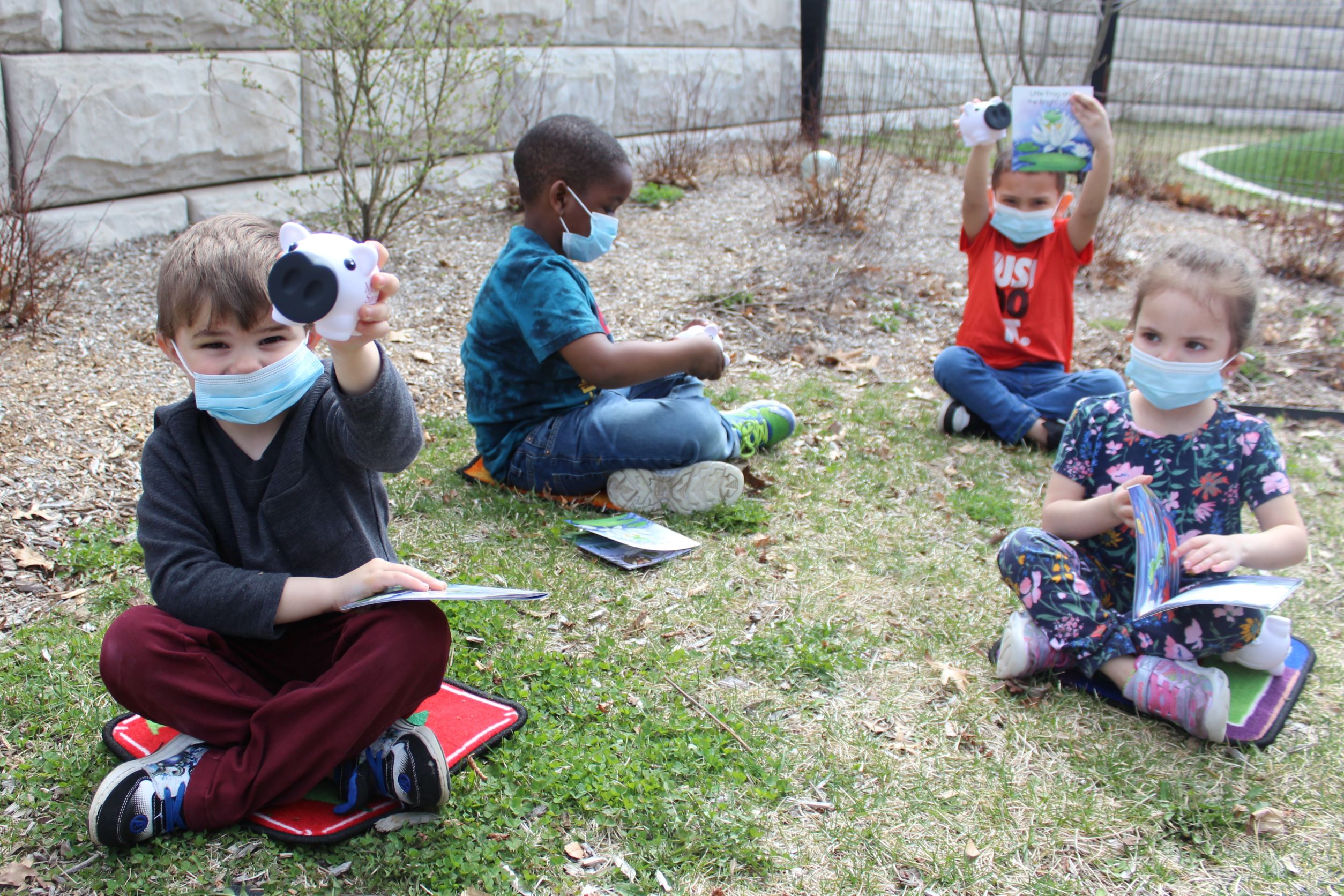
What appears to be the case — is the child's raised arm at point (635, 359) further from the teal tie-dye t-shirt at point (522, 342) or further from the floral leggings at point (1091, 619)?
the floral leggings at point (1091, 619)

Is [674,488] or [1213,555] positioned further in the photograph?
[674,488]

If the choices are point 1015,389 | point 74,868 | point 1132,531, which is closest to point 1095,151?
point 1015,389

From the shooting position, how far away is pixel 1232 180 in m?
12.4

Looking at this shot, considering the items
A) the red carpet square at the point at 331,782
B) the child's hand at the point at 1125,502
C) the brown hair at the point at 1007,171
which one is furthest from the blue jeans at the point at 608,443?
the brown hair at the point at 1007,171

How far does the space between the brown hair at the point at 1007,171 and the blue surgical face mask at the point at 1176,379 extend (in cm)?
202

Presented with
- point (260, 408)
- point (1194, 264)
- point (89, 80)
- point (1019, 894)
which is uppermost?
point (89, 80)

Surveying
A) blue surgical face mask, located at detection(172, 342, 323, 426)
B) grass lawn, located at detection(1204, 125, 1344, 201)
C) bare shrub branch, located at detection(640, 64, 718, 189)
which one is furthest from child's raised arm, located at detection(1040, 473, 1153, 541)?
grass lawn, located at detection(1204, 125, 1344, 201)

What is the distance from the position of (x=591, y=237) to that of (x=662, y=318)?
94.8 inches

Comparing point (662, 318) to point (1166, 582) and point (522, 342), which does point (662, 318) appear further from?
point (1166, 582)

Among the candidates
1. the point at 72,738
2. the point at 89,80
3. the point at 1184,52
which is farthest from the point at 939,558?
the point at 1184,52

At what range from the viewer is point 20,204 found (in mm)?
4680

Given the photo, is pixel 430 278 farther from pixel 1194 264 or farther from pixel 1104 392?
pixel 1194 264

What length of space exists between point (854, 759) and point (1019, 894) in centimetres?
51

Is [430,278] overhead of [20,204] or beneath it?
beneath
